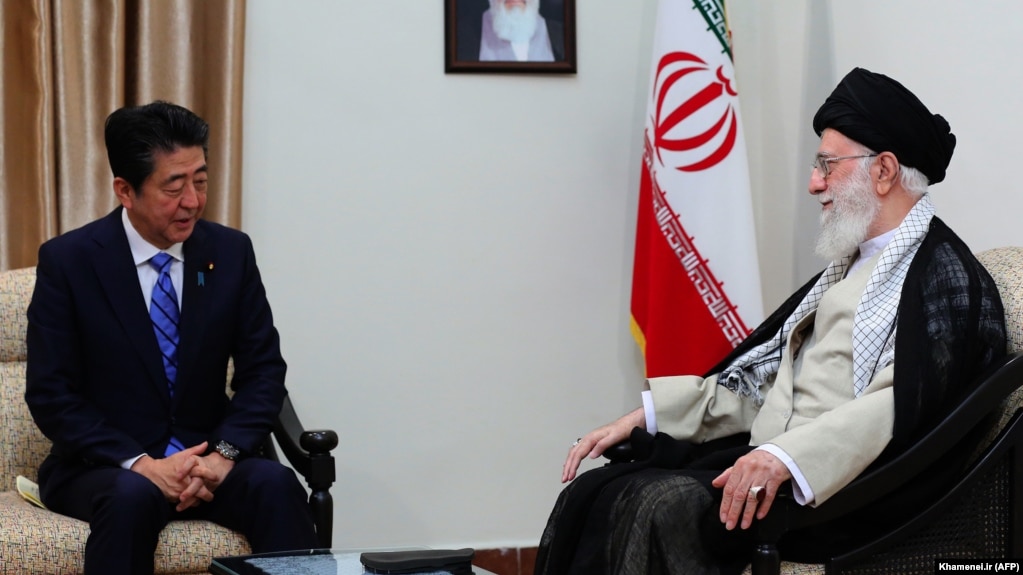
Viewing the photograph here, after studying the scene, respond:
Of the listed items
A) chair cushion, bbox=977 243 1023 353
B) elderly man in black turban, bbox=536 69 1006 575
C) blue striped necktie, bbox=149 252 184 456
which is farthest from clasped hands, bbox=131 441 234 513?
chair cushion, bbox=977 243 1023 353

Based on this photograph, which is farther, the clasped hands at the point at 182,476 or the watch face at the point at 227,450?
the watch face at the point at 227,450

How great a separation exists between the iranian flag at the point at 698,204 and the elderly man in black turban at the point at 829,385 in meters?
0.86

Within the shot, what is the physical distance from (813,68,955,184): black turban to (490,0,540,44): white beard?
1.55 meters

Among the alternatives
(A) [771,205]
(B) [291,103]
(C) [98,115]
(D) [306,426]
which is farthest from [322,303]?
(A) [771,205]

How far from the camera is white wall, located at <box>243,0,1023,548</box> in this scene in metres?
3.76

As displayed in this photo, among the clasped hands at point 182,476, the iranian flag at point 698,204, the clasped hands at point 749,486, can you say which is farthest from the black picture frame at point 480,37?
the clasped hands at point 749,486

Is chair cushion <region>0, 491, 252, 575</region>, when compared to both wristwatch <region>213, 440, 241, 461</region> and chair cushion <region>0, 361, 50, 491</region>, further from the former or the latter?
chair cushion <region>0, 361, 50, 491</region>

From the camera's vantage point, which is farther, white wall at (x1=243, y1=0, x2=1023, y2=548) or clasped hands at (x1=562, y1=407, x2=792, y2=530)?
white wall at (x1=243, y1=0, x2=1023, y2=548)

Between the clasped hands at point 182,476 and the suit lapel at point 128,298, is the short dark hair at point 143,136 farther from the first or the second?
the clasped hands at point 182,476

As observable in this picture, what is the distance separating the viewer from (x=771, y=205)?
4004 millimetres

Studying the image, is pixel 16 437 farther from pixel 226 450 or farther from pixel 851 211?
pixel 851 211

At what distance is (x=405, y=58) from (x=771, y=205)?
136 centimetres

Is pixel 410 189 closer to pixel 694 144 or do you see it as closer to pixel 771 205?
pixel 694 144

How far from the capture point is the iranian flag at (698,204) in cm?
359
